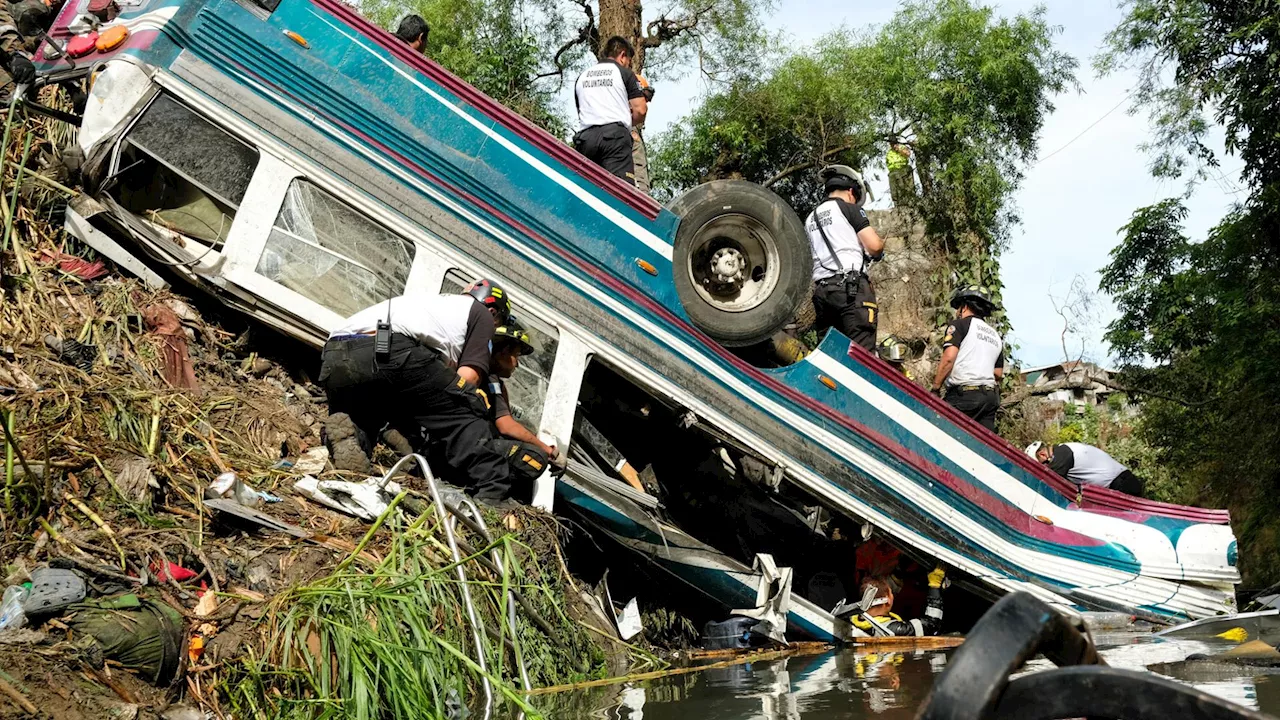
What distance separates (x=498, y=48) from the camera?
45.2ft

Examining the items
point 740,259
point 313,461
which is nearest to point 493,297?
point 313,461

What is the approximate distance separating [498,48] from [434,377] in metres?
9.33

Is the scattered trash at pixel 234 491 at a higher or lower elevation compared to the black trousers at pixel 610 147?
lower

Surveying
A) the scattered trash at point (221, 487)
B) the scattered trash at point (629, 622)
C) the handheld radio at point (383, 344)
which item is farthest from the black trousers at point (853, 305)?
the scattered trash at point (221, 487)

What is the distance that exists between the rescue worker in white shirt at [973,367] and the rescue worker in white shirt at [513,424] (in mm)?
3146

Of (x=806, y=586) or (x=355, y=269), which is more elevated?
(x=355, y=269)

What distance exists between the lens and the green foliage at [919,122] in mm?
13672

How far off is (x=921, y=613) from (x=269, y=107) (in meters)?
4.46

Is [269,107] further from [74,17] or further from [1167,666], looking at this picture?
[1167,666]

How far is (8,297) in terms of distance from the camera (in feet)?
17.4

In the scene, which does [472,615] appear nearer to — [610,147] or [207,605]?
[207,605]

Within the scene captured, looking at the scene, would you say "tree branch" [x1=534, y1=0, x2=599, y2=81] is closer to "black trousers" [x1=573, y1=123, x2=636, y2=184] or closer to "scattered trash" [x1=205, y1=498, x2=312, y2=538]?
"black trousers" [x1=573, y1=123, x2=636, y2=184]

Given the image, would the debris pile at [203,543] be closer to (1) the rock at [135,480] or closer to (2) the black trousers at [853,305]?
(1) the rock at [135,480]

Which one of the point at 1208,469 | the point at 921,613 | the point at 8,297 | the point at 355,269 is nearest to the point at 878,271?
the point at 1208,469
